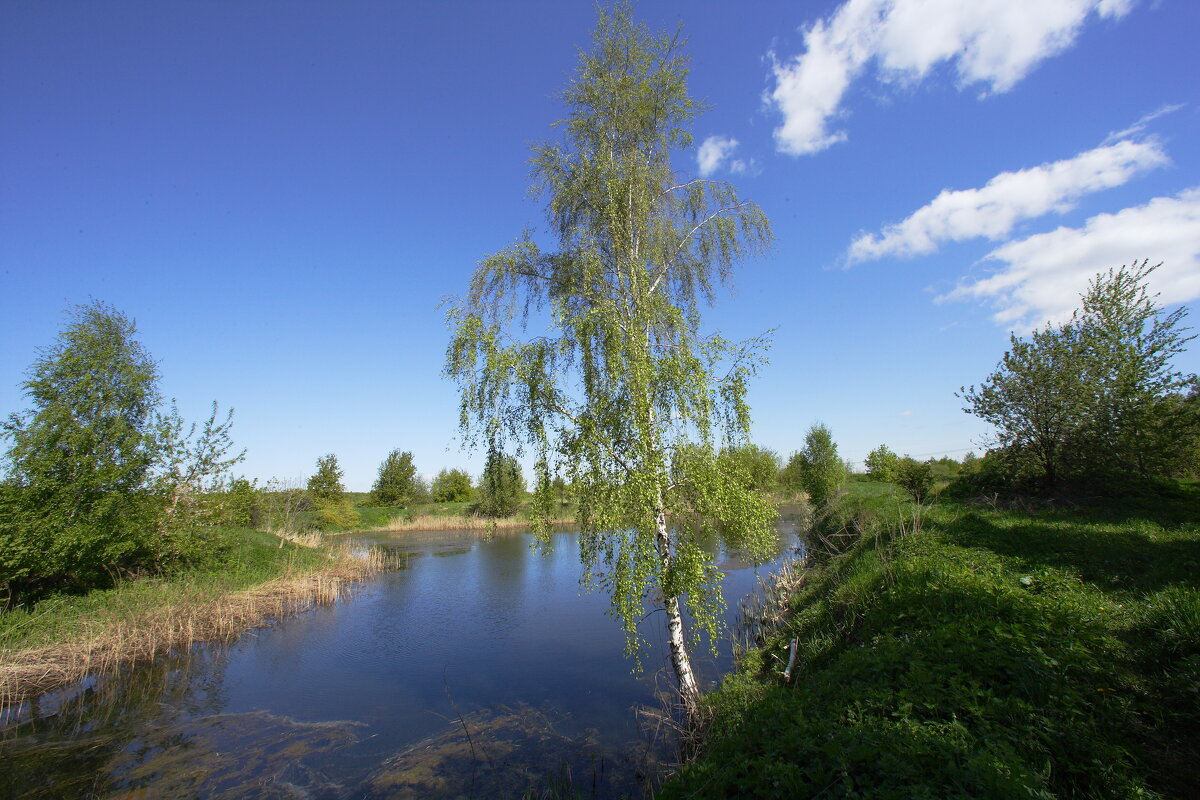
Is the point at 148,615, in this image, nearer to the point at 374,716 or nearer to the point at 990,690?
the point at 374,716

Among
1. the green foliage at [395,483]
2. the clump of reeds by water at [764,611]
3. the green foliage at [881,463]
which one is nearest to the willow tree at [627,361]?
the clump of reeds by water at [764,611]

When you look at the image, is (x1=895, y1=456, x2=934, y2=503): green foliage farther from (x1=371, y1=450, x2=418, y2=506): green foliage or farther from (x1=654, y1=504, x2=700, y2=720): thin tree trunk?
(x1=371, y1=450, x2=418, y2=506): green foliage

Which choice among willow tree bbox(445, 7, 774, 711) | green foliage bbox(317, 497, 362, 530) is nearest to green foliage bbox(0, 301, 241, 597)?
willow tree bbox(445, 7, 774, 711)

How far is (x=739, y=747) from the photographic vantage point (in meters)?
4.54

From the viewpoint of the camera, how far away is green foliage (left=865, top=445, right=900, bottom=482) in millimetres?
40438

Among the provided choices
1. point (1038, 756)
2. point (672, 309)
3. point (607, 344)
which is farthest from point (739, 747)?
point (672, 309)

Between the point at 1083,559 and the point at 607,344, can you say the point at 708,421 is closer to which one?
the point at 607,344

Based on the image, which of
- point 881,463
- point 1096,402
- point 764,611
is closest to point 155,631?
point 764,611

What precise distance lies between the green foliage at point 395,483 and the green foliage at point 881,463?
49780 mm

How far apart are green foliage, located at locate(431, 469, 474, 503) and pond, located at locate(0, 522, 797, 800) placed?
48.5 m

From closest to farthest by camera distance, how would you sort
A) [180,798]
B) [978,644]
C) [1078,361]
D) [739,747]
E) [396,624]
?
[739,747] < [978,644] < [180,798] < [1078,361] < [396,624]

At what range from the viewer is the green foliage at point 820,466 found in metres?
32.8

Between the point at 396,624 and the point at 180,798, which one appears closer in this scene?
the point at 180,798

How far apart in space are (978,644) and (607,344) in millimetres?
5627
